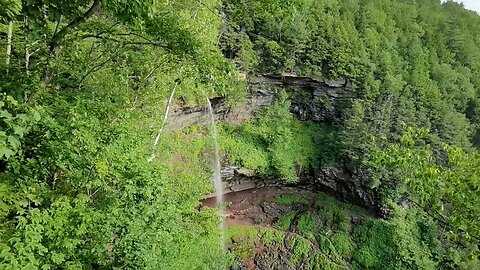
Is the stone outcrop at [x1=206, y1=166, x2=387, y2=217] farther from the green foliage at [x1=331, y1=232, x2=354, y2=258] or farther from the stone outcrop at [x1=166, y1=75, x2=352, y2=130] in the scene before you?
the stone outcrop at [x1=166, y1=75, x2=352, y2=130]

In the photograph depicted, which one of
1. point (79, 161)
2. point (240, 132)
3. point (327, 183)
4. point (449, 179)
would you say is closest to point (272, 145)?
point (240, 132)

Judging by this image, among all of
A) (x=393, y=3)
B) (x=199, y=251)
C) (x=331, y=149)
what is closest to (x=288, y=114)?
(x=331, y=149)

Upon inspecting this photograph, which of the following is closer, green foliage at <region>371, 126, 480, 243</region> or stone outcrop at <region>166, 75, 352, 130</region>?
green foliage at <region>371, 126, 480, 243</region>

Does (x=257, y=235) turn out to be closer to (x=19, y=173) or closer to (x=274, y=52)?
(x=274, y=52)

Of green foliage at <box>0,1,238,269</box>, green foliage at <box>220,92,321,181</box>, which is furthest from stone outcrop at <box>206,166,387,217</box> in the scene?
green foliage at <box>0,1,238,269</box>

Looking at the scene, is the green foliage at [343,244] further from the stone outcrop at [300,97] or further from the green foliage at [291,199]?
the stone outcrop at [300,97]

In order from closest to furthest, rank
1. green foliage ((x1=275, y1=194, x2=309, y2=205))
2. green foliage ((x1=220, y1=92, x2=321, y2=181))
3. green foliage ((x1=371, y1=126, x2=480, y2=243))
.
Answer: green foliage ((x1=371, y1=126, x2=480, y2=243)) < green foliage ((x1=220, y1=92, x2=321, y2=181)) < green foliage ((x1=275, y1=194, x2=309, y2=205))
